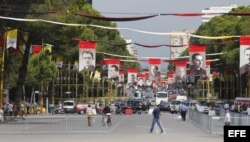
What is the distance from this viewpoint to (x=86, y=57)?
162 ft

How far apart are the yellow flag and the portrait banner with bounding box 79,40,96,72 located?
5256 millimetres

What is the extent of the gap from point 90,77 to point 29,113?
96.4 feet

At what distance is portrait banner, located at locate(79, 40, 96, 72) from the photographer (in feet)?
160

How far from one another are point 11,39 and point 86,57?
598cm

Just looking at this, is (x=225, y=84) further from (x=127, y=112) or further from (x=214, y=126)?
(x=214, y=126)

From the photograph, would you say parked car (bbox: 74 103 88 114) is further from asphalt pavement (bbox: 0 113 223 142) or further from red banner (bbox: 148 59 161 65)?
asphalt pavement (bbox: 0 113 223 142)

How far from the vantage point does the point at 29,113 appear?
238 ft

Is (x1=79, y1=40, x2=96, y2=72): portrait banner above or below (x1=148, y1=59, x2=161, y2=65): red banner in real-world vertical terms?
below

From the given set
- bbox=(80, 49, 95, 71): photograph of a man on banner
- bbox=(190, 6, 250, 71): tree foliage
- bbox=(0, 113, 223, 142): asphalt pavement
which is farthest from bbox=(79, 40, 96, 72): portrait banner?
bbox=(190, 6, 250, 71): tree foliage

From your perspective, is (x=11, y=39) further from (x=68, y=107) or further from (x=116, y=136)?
(x=68, y=107)

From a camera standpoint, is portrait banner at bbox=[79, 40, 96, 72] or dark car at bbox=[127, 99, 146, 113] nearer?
portrait banner at bbox=[79, 40, 96, 72]

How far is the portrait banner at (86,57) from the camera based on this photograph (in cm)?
4888

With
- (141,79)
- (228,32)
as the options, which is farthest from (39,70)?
(141,79)

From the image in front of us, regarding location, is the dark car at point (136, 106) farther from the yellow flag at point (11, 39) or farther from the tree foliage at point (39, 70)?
the yellow flag at point (11, 39)
